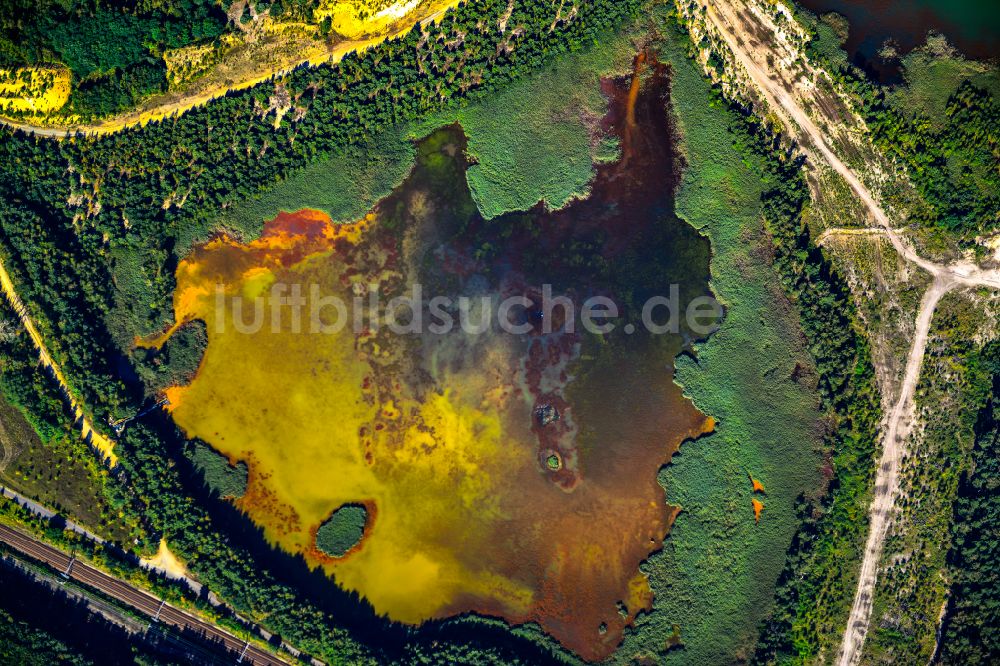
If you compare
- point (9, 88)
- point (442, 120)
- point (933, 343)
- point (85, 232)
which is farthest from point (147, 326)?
point (933, 343)

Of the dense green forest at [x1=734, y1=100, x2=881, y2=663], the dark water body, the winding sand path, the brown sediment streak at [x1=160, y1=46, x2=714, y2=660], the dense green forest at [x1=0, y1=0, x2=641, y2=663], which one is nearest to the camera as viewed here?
the dense green forest at [x1=734, y1=100, x2=881, y2=663]

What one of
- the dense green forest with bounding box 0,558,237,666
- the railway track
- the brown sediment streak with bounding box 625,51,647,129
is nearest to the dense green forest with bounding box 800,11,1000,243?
the brown sediment streak with bounding box 625,51,647,129

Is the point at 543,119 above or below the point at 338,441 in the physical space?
above

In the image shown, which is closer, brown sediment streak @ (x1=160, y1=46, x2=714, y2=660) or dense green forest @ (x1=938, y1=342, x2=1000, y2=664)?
dense green forest @ (x1=938, y1=342, x2=1000, y2=664)

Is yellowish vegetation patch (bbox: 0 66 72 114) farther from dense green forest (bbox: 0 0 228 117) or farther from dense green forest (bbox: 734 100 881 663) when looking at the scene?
dense green forest (bbox: 734 100 881 663)

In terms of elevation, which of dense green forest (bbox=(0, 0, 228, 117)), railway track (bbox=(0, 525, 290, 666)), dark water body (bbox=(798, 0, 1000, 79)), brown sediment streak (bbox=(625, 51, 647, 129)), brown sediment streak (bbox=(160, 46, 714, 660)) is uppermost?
dark water body (bbox=(798, 0, 1000, 79))

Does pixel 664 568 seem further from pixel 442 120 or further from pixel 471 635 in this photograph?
pixel 442 120

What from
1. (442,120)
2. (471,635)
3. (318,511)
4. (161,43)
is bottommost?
(471,635)
